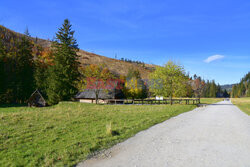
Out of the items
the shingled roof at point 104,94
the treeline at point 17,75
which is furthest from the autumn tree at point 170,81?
the treeline at point 17,75

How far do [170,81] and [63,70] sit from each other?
2250 cm

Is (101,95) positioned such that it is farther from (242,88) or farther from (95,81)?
(242,88)

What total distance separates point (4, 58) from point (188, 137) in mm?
55307

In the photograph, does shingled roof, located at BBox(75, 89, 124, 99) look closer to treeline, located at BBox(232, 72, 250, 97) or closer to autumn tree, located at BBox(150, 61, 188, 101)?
autumn tree, located at BBox(150, 61, 188, 101)

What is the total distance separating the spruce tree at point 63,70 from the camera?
33250 mm

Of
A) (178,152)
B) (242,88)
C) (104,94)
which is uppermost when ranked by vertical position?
(242,88)

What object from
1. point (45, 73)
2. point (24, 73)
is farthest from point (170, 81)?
point (24, 73)

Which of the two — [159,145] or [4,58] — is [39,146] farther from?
[4,58]

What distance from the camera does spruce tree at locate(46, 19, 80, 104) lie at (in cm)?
3325

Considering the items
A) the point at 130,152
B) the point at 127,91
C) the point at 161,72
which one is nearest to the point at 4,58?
the point at 127,91

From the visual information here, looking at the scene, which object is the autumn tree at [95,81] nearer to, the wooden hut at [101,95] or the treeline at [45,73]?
the wooden hut at [101,95]

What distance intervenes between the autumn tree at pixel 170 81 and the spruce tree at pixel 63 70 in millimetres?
18033

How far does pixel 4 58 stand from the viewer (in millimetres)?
45875

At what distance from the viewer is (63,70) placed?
33375mm
